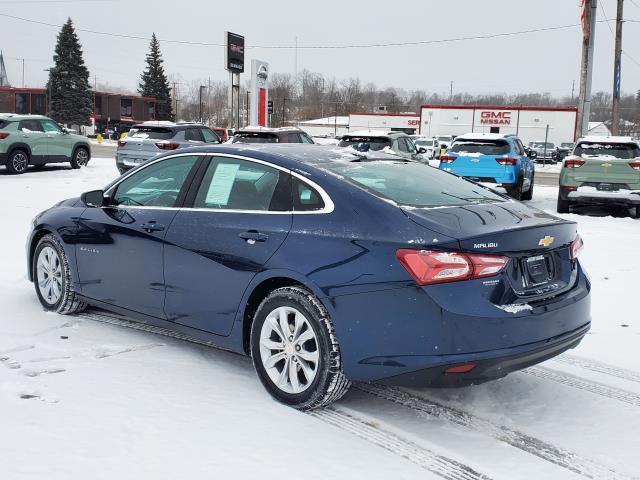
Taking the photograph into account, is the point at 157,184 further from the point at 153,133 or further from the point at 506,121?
the point at 506,121

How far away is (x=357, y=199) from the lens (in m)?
3.82

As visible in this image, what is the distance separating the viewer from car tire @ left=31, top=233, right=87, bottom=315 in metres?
5.56

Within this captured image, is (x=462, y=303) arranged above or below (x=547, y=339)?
above

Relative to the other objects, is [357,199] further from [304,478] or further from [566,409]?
[566,409]

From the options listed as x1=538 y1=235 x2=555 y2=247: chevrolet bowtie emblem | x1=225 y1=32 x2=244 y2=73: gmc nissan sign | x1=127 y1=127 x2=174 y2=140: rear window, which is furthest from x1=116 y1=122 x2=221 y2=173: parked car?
x1=225 y1=32 x2=244 y2=73: gmc nissan sign

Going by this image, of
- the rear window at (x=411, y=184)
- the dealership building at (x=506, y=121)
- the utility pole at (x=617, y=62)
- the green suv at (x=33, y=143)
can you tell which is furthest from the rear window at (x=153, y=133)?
the dealership building at (x=506, y=121)

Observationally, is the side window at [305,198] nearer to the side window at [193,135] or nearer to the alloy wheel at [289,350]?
the alloy wheel at [289,350]

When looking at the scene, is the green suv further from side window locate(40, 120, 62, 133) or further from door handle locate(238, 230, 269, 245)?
door handle locate(238, 230, 269, 245)

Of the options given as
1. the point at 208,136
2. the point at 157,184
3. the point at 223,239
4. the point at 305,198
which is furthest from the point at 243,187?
the point at 208,136

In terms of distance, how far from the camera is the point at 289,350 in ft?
12.9

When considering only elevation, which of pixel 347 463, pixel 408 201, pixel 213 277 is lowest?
pixel 347 463

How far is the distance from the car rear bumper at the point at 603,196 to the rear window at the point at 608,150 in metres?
0.80

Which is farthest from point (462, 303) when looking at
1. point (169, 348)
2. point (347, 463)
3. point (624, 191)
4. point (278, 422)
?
point (624, 191)

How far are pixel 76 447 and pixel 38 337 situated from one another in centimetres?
195
